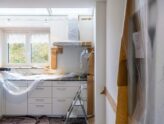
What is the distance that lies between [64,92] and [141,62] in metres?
3.88

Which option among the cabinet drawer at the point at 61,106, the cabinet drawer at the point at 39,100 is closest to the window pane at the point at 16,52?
the cabinet drawer at the point at 39,100

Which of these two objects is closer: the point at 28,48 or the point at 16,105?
the point at 16,105

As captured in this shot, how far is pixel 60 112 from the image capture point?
5137 mm

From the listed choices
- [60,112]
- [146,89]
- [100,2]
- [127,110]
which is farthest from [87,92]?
[146,89]

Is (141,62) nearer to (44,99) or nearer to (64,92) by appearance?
(64,92)

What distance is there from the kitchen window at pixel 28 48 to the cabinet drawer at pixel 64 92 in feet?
3.22

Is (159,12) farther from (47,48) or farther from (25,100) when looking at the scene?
(47,48)

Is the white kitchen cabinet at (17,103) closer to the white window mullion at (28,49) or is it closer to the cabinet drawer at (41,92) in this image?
the cabinet drawer at (41,92)

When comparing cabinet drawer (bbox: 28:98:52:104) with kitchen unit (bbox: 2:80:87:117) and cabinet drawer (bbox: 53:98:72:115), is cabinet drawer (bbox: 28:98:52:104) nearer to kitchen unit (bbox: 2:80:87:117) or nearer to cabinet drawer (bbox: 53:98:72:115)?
kitchen unit (bbox: 2:80:87:117)

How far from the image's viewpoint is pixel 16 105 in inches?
200

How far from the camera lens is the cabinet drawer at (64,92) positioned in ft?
16.7

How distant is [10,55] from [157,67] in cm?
521

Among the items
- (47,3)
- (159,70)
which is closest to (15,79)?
(47,3)

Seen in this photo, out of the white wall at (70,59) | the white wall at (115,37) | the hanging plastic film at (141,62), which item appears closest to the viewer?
the hanging plastic film at (141,62)
